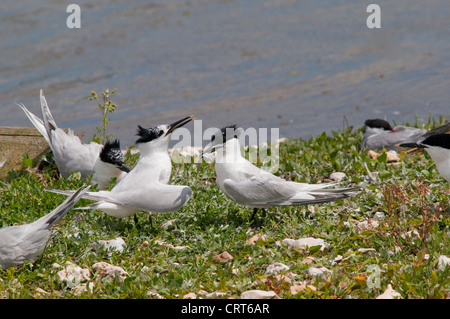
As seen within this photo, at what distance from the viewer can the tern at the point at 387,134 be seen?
6.43 m

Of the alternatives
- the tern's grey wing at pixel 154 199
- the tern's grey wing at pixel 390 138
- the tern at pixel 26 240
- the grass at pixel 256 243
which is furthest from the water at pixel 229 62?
the tern at pixel 26 240

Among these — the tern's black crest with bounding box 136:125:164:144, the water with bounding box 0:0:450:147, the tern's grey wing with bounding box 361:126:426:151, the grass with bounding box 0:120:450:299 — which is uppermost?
the water with bounding box 0:0:450:147

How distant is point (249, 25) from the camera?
11.6m

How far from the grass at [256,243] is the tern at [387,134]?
665 millimetres

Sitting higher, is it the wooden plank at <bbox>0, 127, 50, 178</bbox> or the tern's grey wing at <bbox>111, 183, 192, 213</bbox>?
the wooden plank at <bbox>0, 127, 50, 178</bbox>

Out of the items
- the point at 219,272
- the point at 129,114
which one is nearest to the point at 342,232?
the point at 219,272

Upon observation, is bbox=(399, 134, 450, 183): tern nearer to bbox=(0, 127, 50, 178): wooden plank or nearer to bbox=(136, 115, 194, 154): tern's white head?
bbox=(136, 115, 194, 154): tern's white head

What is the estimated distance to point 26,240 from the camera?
13.7 feet

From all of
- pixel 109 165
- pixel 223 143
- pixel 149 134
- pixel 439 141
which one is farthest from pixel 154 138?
pixel 439 141

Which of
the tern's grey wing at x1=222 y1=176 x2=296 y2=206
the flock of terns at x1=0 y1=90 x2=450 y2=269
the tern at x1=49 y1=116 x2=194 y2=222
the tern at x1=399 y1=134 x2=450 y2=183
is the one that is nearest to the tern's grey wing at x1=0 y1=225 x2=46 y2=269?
the flock of terns at x1=0 y1=90 x2=450 y2=269

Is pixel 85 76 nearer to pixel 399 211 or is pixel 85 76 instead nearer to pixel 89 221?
pixel 89 221

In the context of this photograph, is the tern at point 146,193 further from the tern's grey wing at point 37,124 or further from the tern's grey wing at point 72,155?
the tern's grey wing at point 37,124

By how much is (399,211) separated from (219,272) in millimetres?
1498

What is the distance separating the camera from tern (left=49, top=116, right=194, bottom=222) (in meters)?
4.61
